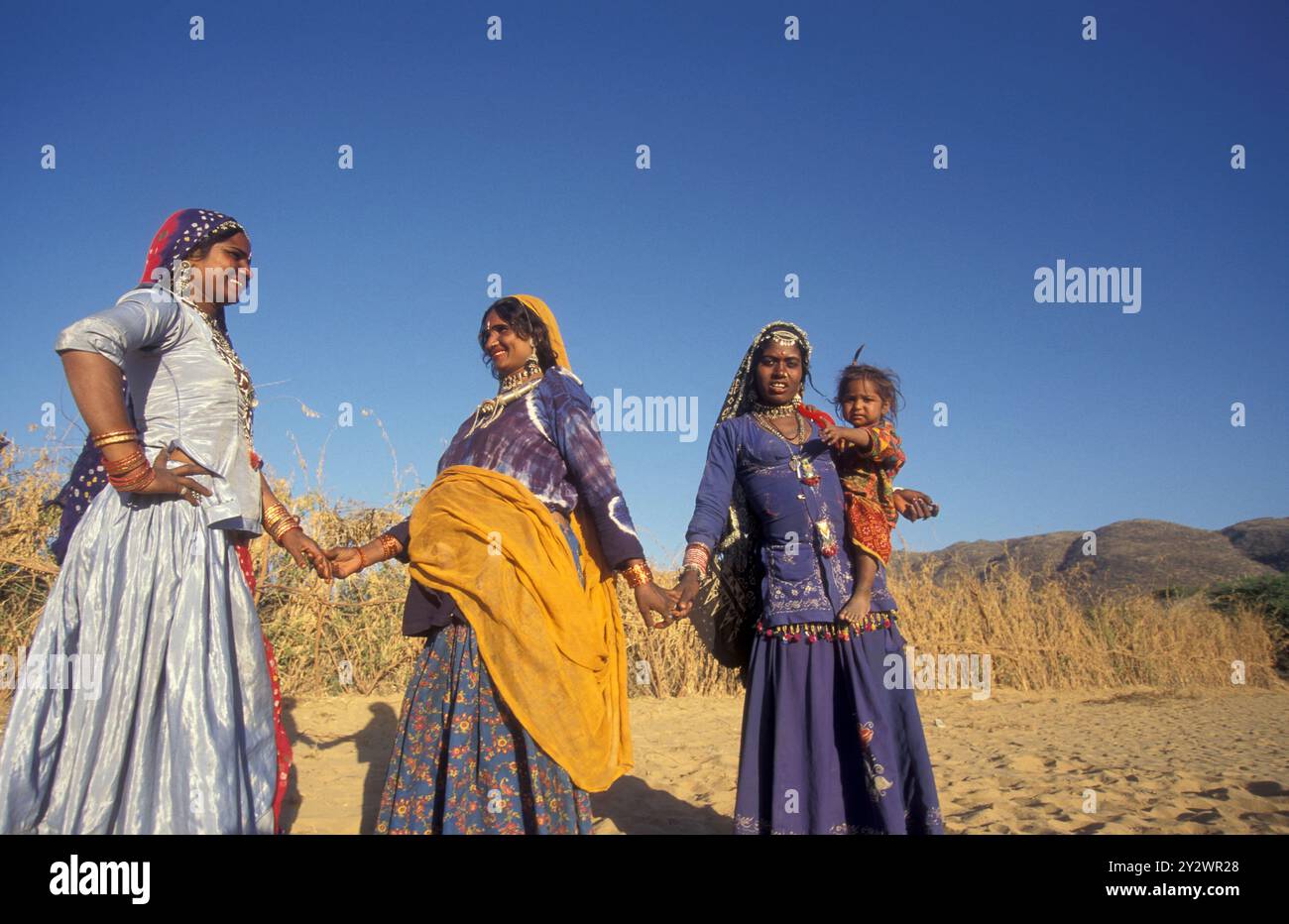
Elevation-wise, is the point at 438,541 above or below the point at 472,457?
below

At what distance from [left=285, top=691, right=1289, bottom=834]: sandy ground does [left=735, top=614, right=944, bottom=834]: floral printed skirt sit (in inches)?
52.2

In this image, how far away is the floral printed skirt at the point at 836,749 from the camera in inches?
144

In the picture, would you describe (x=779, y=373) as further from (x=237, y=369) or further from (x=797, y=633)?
(x=237, y=369)

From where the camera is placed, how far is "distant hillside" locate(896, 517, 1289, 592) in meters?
27.1

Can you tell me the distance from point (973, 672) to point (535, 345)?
32.3 ft

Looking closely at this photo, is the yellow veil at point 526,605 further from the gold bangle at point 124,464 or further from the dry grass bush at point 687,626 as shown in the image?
the dry grass bush at point 687,626

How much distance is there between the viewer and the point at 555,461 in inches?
143

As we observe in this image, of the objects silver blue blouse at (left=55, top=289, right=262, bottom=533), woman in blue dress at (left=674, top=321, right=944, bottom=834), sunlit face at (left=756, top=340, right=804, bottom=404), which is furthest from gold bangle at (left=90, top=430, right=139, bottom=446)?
sunlit face at (left=756, top=340, right=804, bottom=404)

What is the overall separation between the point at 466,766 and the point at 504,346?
→ 1651 millimetres

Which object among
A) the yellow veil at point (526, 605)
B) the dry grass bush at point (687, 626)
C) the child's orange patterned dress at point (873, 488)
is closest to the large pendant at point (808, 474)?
the child's orange patterned dress at point (873, 488)

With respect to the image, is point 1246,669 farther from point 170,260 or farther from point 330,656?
point 170,260
